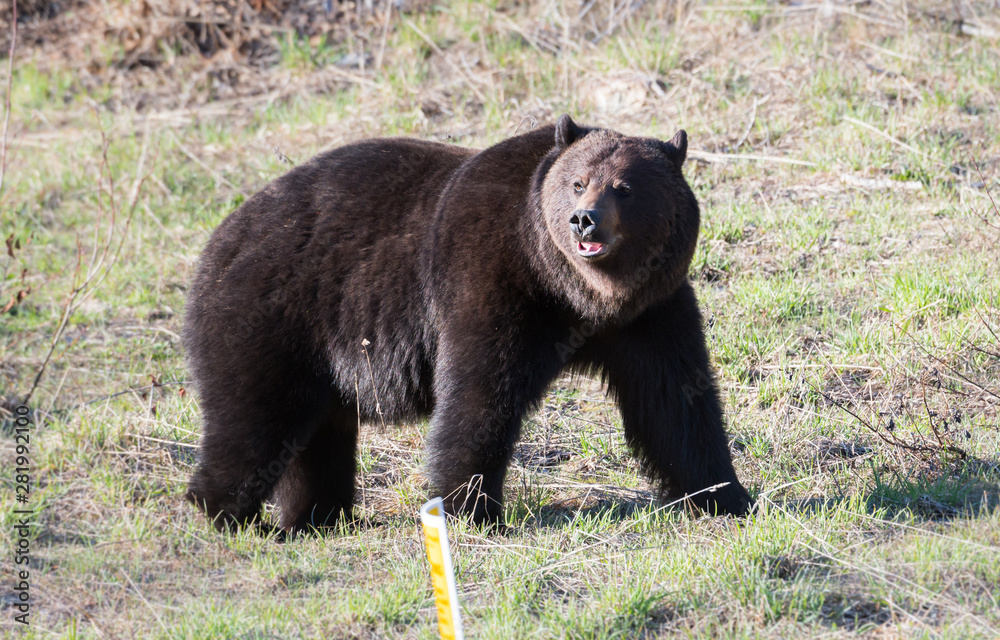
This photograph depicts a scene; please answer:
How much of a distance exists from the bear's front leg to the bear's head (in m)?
0.21

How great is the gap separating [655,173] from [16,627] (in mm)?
3284

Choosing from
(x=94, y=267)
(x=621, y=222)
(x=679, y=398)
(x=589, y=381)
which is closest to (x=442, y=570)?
(x=621, y=222)

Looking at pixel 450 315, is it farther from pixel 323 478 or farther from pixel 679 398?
pixel 323 478

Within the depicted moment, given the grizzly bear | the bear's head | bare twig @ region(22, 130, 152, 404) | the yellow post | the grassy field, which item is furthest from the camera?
bare twig @ region(22, 130, 152, 404)

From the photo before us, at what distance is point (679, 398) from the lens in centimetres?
485

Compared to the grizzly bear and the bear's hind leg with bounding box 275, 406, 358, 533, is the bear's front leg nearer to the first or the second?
the grizzly bear

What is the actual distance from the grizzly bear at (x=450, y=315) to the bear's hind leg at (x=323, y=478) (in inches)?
0.4

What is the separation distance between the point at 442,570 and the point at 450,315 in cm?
183

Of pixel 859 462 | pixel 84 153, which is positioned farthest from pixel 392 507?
pixel 84 153

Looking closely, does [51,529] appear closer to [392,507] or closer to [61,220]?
[392,507]

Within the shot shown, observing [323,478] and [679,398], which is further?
[323,478]

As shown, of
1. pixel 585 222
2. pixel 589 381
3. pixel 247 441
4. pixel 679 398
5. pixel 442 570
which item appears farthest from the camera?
pixel 589 381

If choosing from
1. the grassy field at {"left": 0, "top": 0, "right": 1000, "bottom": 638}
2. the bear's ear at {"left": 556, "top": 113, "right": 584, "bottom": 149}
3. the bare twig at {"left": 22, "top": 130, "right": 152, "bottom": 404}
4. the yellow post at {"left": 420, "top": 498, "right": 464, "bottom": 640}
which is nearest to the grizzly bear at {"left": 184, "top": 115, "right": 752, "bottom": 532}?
the bear's ear at {"left": 556, "top": 113, "right": 584, "bottom": 149}

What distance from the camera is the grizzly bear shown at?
4.61m
